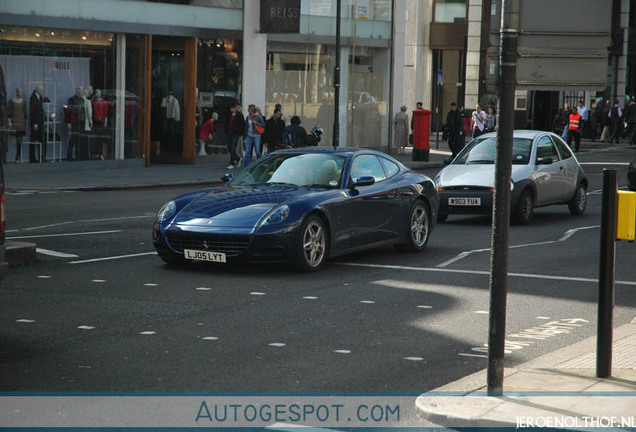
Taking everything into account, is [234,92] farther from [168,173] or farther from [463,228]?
[463,228]

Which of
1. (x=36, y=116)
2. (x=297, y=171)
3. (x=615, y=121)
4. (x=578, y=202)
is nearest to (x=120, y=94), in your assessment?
(x=36, y=116)

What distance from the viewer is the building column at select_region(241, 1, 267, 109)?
33625mm

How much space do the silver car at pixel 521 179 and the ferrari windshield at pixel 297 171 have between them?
4770 mm

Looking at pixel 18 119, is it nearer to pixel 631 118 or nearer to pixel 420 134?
pixel 420 134

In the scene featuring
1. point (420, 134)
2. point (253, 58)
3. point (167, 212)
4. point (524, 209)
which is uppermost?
point (253, 58)

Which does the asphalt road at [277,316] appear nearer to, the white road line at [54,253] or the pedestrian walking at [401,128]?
the white road line at [54,253]

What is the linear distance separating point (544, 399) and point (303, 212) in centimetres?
601

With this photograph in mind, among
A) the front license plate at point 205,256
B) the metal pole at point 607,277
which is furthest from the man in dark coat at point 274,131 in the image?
the metal pole at point 607,277

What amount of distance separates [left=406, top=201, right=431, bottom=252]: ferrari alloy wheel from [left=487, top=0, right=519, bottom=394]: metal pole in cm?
741

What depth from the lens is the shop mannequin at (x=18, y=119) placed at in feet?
89.5

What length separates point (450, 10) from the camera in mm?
56000

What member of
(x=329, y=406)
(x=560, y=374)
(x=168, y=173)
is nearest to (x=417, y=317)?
(x=560, y=374)

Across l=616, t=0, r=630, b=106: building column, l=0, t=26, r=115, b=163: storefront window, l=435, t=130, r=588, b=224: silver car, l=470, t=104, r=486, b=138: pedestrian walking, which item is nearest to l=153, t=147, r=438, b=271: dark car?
l=435, t=130, r=588, b=224: silver car

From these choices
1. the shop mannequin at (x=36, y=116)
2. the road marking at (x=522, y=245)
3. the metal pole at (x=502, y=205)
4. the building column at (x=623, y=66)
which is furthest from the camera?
the building column at (x=623, y=66)
